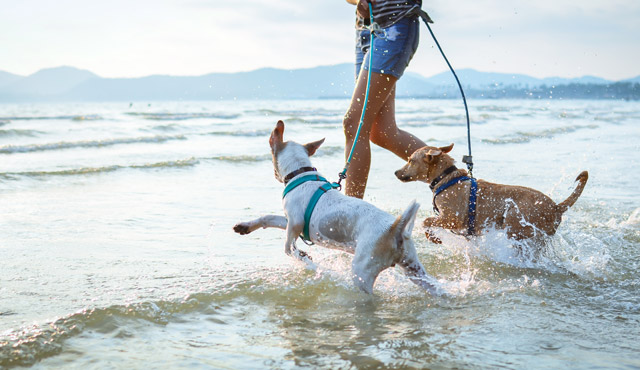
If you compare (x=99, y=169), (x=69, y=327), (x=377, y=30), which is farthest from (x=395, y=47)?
(x=99, y=169)

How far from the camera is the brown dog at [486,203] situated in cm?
420

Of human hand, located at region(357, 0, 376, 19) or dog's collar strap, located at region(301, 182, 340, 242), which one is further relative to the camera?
human hand, located at region(357, 0, 376, 19)

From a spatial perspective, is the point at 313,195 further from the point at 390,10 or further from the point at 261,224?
the point at 390,10

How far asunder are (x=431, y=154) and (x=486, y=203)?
1.86 feet

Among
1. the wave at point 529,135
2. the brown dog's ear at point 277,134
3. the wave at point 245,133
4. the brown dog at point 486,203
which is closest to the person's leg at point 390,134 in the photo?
the brown dog at point 486,203

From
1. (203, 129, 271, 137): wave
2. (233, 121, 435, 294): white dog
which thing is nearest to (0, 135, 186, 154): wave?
(203, 129, 271, 137): wave

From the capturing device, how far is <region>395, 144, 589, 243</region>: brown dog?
4.20m

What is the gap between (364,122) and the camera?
15.9ft

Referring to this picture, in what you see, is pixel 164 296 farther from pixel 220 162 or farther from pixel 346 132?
pixel 220 162

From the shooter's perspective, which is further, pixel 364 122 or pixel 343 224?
pixel 364 122

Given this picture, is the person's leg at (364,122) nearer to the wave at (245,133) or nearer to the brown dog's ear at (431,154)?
the brown dog's ear at (431,154)

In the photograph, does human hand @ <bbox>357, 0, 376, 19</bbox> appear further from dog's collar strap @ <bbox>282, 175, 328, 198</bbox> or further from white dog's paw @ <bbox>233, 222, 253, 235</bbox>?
white dog's paw @ <bbox>233, 222, 253, 235</bbox>

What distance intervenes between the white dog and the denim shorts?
106cm

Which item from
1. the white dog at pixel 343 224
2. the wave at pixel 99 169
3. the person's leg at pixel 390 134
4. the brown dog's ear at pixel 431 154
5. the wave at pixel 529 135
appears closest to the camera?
the white dog at pixel 343 224
